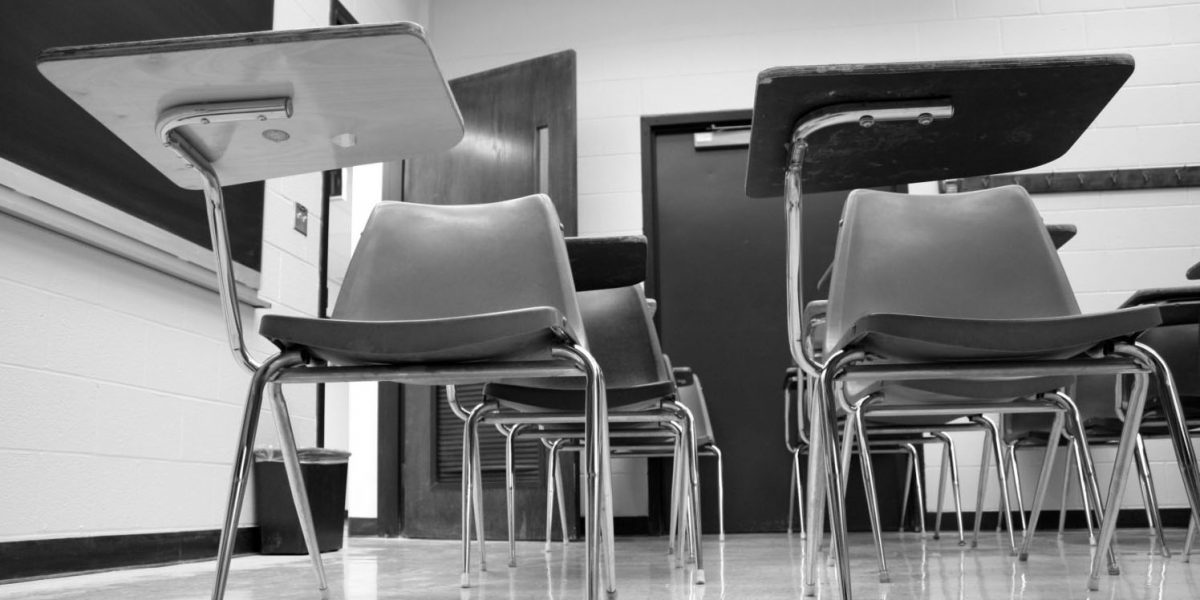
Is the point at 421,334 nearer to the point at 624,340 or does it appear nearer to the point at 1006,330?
the point at 1006,330

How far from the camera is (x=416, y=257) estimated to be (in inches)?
71.4

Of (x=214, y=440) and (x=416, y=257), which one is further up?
(x=416, y=257)

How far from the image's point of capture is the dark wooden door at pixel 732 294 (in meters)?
5.02

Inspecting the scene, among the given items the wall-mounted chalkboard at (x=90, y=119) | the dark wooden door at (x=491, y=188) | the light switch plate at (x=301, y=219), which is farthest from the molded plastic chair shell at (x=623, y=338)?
the dark wooden door at (x=491, y=188)

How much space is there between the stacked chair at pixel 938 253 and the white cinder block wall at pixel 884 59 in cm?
330

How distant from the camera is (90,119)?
105 inches

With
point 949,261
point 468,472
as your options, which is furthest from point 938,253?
point 468,472

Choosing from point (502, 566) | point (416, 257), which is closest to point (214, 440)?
point (502, 566)

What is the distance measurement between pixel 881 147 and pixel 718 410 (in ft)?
12.0

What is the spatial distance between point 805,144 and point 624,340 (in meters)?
1.33

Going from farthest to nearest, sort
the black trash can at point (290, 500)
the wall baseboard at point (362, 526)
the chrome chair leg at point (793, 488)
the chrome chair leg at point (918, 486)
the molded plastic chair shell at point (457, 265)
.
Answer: the wall baseboard at point (362, 526) → the chrome chair leg at point (793, 488) → the chrome chair leg at point (918, 486) → the black trash can at point (290, 500) → the molded plastic chair shell at point (457, 265)

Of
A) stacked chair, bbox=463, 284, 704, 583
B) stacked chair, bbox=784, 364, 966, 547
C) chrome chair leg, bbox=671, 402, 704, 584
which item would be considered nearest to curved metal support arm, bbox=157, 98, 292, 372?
stacked chair, bbox=463, 284, 704, 583

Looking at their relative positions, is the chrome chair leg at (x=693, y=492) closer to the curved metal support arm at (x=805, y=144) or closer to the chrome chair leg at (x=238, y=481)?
the curved metal support arm at (x=805, y=144)

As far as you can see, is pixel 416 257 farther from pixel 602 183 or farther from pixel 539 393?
pixel 602 183
